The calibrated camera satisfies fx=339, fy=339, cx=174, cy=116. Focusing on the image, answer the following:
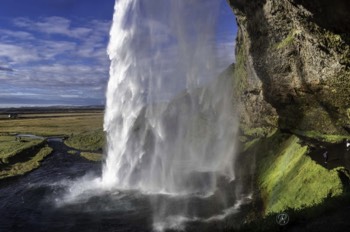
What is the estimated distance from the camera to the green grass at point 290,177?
83.1 feet

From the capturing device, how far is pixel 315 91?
30016 mm

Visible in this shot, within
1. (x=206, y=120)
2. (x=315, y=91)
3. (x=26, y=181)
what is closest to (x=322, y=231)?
(x=315, y=91)

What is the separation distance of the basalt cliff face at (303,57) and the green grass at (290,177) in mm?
2790

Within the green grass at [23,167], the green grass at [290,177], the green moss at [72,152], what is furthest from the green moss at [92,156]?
the green grass at [290,177]

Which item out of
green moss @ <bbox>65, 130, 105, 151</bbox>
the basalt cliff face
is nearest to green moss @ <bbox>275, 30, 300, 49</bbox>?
the basalt cliff face

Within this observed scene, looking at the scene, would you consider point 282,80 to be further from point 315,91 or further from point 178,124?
point 178,124

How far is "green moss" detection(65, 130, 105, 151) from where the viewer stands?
7775 cm

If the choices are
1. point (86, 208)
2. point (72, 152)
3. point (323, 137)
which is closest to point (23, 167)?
point (72, 152)

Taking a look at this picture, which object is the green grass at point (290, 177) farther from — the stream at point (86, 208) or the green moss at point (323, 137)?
the stream at point (86, 208)

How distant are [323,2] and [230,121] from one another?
4812cm

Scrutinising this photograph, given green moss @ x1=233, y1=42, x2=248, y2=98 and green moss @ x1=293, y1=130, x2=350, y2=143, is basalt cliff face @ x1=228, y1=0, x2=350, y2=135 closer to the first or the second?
green moss @ x1=293, y1=130, x2=350, y2=143

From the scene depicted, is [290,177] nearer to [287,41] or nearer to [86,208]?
[287,41]

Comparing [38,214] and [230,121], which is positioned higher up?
[230,121]

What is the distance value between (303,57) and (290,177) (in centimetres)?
1094
